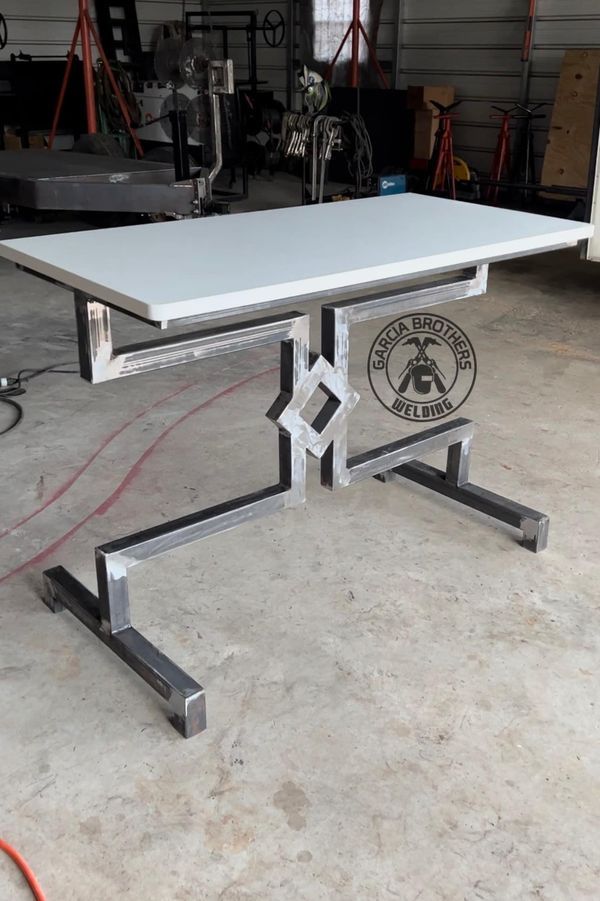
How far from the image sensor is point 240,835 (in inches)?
54.2

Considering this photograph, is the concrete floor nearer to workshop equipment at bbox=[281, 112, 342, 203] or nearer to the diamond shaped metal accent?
the diamond shaped metal accent

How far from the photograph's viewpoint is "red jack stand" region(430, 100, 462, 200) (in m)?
6.37

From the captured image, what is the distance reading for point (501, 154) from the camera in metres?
6.59

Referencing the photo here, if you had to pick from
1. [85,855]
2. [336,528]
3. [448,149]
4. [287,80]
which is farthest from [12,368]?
[287,80]

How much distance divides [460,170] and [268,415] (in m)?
5.63

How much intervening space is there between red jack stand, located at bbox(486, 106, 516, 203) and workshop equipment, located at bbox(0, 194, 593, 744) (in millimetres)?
4704

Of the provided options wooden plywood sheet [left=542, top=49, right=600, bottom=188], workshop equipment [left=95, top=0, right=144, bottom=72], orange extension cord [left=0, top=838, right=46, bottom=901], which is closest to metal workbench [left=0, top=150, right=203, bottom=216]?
wooden plywood sheet [left=542, top=49, right=600, bottom=188]

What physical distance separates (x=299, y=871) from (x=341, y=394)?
38.2 inches

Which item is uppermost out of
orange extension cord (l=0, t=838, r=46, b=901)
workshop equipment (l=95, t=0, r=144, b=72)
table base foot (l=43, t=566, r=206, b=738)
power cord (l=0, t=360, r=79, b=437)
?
workshop equipment (l=95, t=0, r=144, b=72)

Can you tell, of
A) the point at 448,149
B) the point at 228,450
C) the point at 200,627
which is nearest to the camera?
the point at 200,627

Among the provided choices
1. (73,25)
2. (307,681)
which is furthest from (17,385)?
(73,25)

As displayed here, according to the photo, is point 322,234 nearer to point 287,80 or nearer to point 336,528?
point 336,528

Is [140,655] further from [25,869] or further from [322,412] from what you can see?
[322,412]

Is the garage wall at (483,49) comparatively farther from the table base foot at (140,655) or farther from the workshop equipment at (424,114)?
the table base foot at (140,655)
